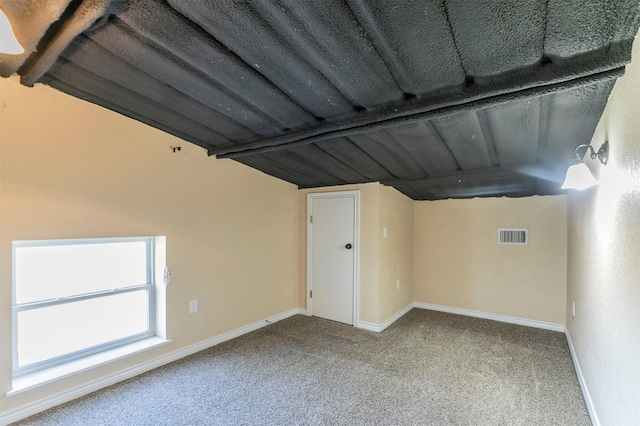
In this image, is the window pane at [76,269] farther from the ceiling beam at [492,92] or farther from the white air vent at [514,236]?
the white air vent at [514,236]

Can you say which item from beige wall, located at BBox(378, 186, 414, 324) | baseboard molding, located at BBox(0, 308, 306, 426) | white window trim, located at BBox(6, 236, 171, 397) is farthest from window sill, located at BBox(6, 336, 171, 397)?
beige wall, located at BBox(378, 186, 414, 324)

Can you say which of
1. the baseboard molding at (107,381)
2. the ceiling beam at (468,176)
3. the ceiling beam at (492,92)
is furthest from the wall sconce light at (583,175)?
the baseboard molding at (107,381)

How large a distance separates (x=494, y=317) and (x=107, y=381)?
14.8 feet

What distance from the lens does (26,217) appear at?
2107 millimetres

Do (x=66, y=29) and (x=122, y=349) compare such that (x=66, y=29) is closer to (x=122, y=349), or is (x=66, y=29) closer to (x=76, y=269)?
(x=76, y=269)

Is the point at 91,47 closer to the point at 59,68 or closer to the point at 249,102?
the point at 59,68

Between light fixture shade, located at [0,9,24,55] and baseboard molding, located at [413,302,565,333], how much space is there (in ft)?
16.7

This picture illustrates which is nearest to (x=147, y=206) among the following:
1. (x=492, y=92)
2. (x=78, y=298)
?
(x=78, y=298)

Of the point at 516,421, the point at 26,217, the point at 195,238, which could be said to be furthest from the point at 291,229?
the point at 516,421

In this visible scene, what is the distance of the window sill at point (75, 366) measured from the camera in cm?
211

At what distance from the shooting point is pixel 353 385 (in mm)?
2512

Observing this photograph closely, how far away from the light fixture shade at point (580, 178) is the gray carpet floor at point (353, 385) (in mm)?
1579

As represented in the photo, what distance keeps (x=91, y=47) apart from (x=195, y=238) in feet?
6.08

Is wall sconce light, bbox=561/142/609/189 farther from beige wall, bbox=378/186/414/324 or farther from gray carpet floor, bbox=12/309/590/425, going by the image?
beige wall, bbox=378/186/414/324
